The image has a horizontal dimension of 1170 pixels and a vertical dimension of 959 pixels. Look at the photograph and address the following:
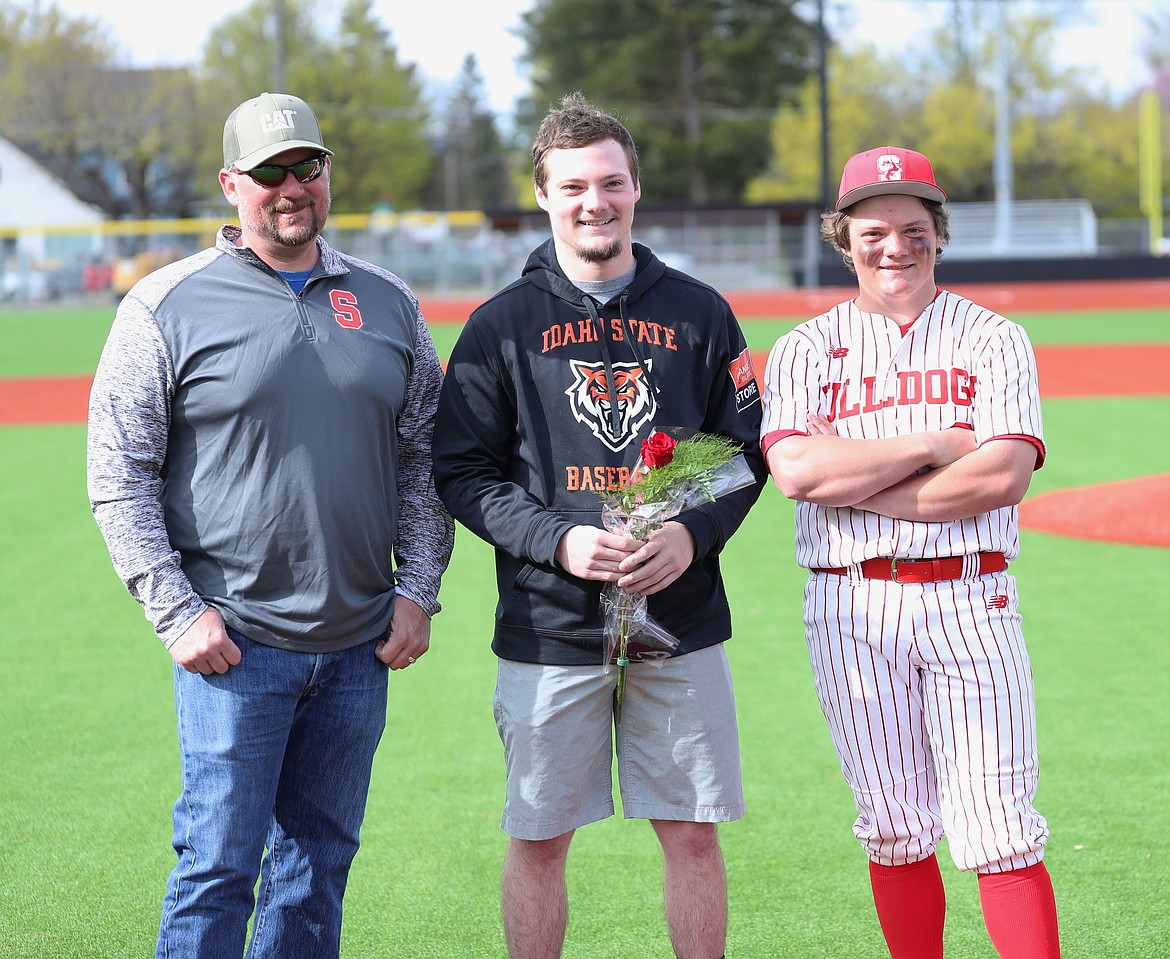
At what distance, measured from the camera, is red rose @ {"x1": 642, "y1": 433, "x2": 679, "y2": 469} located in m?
2.95

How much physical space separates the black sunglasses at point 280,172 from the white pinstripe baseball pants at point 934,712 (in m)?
1.54

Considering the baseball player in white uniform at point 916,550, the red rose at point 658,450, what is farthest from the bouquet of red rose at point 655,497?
the baseball player in white uniform at point 916,550

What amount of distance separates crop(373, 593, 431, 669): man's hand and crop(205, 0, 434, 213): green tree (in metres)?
58.0

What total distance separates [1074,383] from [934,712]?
46.6ft

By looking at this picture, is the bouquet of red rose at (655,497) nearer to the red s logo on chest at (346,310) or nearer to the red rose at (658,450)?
the red rose at (658,450)

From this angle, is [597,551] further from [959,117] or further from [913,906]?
[959,117]

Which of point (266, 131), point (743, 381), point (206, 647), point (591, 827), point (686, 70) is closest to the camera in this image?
point (206, 647)

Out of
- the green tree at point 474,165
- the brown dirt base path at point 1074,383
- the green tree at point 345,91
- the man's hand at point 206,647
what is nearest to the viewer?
the man's hand at point 206,647

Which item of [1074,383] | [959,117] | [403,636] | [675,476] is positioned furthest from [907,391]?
[959,117]

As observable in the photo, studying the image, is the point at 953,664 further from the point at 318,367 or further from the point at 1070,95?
the point at 1070,95

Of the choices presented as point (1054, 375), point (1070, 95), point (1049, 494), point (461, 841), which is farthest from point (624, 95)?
point (461, 841)

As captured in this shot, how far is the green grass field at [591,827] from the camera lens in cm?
386

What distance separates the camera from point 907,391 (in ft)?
10.3

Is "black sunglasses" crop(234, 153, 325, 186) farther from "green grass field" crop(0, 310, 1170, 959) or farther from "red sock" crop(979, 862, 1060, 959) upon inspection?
"red sock" crop(979, 862, 1060, 959)
